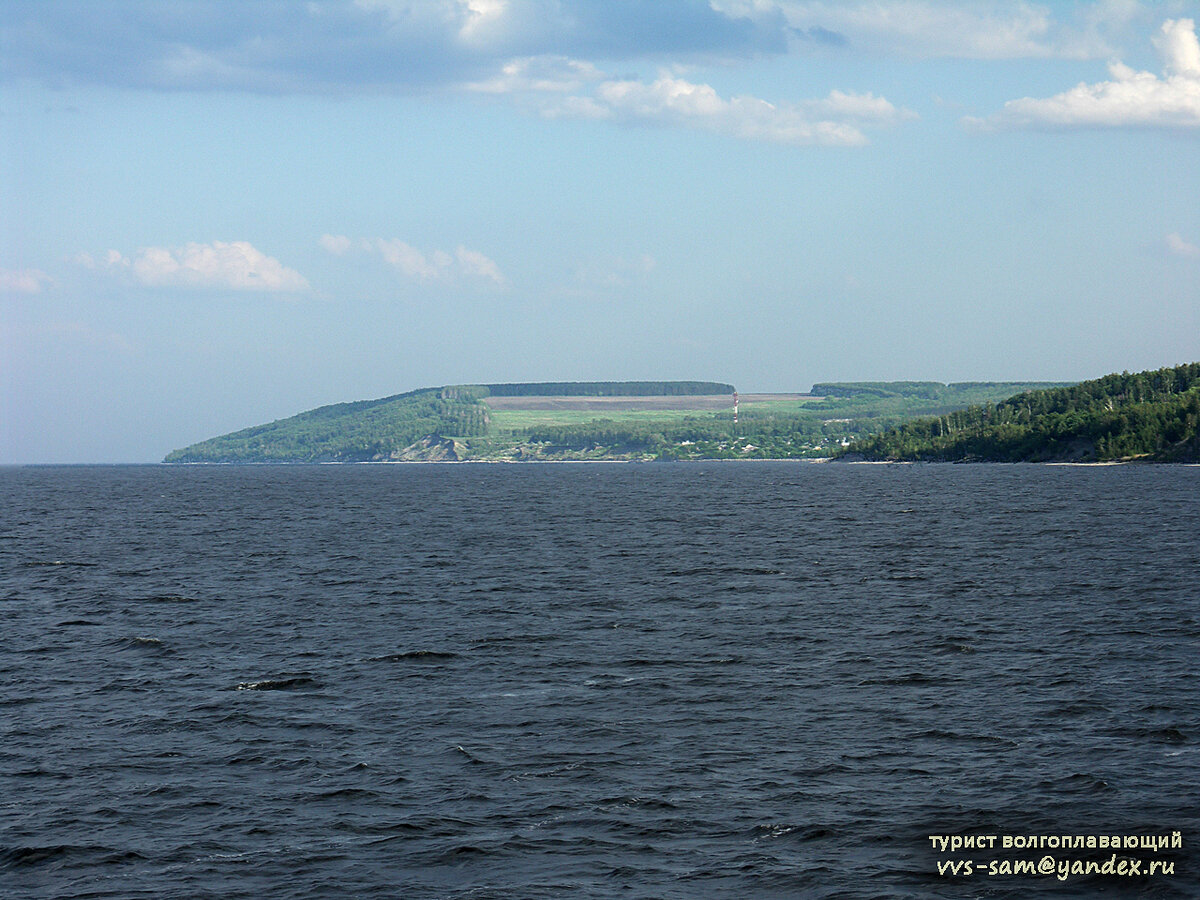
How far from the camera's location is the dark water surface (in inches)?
961

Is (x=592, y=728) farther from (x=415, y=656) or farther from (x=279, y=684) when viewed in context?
(x=415, y=656)

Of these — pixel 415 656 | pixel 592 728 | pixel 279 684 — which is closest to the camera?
pixel 592 728

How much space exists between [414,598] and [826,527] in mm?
61977

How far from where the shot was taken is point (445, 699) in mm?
38875

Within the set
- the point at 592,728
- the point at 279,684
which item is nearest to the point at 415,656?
the point at 279,684

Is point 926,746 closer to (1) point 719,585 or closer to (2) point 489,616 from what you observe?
(2) point 489,616

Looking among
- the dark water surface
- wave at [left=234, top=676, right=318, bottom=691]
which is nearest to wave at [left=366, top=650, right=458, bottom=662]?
the dark water surface

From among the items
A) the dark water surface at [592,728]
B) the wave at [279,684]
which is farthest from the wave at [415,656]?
the wave at [279,684]

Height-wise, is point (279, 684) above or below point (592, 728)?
above

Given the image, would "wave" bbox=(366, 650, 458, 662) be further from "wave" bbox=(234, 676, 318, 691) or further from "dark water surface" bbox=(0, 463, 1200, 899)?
"wave" bbox=(234, 676, 318, 691)

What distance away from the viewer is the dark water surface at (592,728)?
80.1ft

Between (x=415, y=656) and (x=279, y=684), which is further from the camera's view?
(x=415, y=656)

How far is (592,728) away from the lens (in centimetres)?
3484

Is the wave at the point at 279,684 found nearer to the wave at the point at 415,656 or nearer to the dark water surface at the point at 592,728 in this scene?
the dark water surface at the point at 592,728
